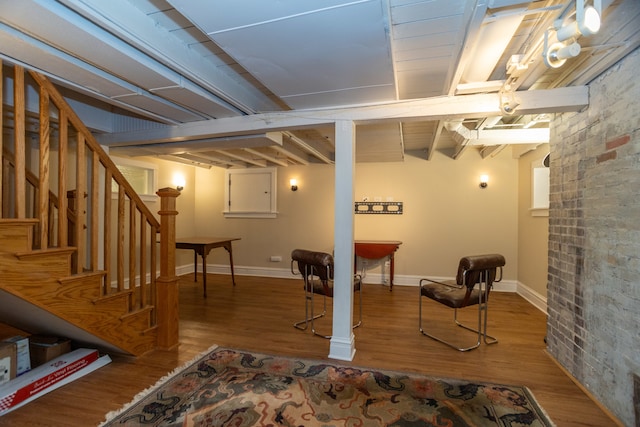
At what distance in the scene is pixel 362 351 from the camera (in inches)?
101

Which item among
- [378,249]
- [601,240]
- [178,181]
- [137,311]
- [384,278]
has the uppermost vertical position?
[178,181]

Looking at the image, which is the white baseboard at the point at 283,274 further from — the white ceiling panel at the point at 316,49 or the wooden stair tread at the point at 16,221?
the wooden stair tread at the point at 16,221

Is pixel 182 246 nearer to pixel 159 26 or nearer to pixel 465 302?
pixel 159 26

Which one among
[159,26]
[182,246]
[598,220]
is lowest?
[182,246]

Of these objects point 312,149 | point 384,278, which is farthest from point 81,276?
point 384,278

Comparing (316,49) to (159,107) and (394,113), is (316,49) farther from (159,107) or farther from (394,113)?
(159,107)

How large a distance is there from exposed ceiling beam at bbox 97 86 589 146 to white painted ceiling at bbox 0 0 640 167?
2 centimetres

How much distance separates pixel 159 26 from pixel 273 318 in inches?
109

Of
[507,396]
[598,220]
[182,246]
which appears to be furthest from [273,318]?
[598,220]

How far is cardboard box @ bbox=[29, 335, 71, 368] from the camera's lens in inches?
88.4

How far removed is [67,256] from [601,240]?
3299 millimetres

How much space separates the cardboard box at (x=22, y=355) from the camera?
81.9 inches

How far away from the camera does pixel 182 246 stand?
432 centimetres

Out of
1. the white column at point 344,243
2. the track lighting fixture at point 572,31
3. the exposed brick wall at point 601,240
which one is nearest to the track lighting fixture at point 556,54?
the track lighting fixture at point 572,31
